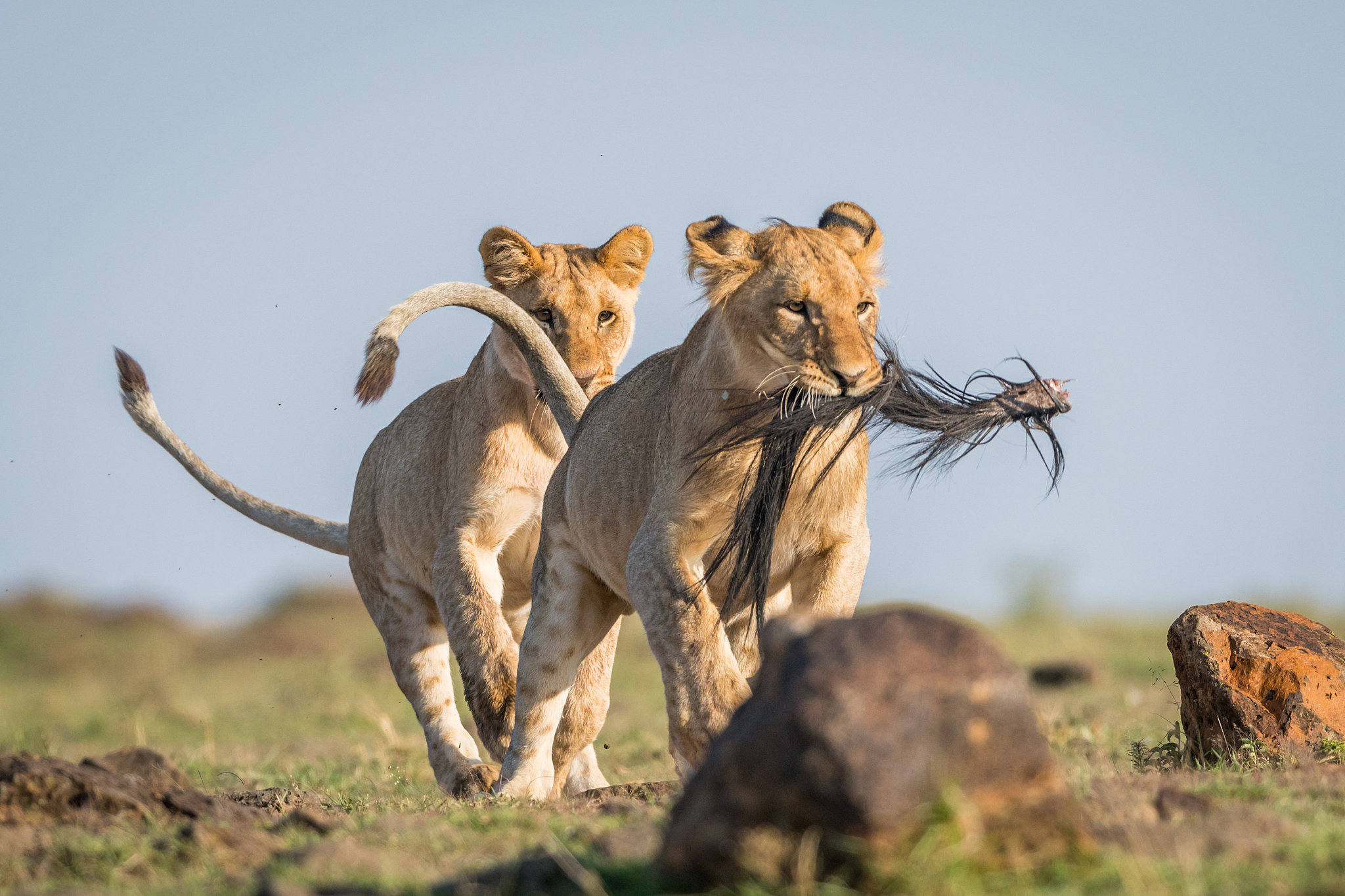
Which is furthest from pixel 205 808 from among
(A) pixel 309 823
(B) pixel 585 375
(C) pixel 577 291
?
(C) pixel 577 291

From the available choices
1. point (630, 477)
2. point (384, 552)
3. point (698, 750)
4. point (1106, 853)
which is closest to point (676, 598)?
point (698, 750)

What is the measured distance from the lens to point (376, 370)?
5.73 metres

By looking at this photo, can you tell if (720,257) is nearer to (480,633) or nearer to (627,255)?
(480,633)

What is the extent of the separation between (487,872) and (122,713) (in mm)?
12258

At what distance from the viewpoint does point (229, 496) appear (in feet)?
29.4

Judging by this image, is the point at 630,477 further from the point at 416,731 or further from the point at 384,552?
the point at 416,731

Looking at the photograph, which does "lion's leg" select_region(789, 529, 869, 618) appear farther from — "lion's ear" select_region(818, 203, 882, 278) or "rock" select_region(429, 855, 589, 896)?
"rock" select_region(429, 855, 589, 896)

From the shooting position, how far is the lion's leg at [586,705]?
6336 millimetres

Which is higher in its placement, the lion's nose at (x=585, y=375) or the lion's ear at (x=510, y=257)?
the lion's ear at (x=510, y=257)

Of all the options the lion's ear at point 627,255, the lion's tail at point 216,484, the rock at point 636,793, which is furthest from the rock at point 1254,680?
the lion's tail at point 216,484

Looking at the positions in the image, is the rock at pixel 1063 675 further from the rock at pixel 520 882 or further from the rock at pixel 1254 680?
the rock at pixel 520 882

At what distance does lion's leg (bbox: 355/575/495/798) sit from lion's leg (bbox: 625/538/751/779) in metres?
2.14

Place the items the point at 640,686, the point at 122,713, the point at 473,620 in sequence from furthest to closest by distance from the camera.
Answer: the point at 640,686 → the point at 122,713 → the point at 473,620

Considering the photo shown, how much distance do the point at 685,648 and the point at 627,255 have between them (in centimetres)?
361
